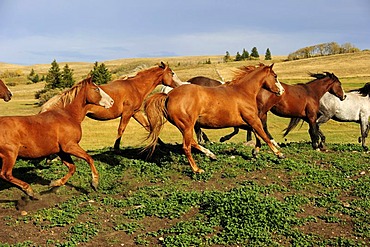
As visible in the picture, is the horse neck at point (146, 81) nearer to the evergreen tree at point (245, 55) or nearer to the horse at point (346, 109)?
the horse at point (346, 109)

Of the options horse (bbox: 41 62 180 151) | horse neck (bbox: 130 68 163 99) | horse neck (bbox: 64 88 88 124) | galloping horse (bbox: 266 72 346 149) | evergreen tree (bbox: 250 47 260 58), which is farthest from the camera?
evergreen tree (bbox: 250 47 260 58)

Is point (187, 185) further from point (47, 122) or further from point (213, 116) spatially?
point (47, 122)

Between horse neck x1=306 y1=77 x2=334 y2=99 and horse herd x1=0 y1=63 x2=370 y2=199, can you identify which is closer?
horse herd x1=0 y1=63 x2=370 y2=199

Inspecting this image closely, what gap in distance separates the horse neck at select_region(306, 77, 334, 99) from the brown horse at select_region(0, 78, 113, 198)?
7.71 m

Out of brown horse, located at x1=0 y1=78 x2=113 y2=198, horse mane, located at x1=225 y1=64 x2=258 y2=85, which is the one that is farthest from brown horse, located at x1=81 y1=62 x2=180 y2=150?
horse mane, located at x1=225 y1=64 x2=258 y2=85

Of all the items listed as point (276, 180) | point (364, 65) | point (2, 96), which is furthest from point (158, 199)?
point (364, 65)

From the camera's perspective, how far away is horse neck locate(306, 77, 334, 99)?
13.1 m

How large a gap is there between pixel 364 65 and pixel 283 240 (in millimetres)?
73406

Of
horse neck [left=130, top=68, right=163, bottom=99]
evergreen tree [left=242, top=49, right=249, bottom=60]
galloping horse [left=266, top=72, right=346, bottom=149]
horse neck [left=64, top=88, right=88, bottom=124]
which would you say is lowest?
galloping horse [left=266, top=72, right=346, bottom=149]

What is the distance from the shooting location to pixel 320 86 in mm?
13289

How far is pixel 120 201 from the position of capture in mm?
7980

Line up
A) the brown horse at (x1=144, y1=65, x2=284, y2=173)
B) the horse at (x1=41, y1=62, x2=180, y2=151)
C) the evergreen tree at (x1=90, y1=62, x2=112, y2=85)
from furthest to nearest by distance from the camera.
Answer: the evergreen tree at (x1=90, y1=62, x2=112, y2=85), the horse at (x1=41, y1=62, x2=180, y2=151), the brown horse at (x1=144, y1=65, x2=284, y2=173)

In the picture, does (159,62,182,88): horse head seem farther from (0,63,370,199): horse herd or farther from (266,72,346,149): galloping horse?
(266,72,346,149): galloping horse

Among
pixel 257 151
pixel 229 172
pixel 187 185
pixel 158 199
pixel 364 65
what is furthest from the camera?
Result: pixel 364 65
